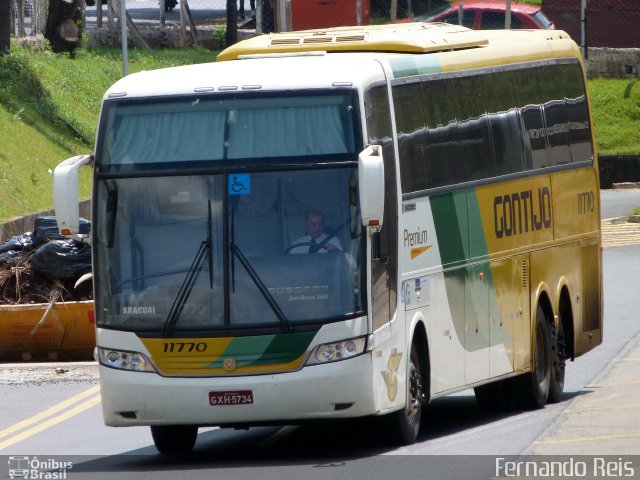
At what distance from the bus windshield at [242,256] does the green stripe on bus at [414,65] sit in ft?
5.11

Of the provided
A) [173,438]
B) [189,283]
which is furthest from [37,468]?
[189,283]

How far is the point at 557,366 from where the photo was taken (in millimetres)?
15594

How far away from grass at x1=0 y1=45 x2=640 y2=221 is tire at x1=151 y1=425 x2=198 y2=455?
10859 mm

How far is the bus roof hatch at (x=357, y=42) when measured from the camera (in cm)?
1313

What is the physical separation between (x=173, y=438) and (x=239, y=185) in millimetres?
2390

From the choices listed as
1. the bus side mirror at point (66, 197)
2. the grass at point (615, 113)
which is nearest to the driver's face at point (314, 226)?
the bus side mirror at point (66, 197)

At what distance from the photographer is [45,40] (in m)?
31.8

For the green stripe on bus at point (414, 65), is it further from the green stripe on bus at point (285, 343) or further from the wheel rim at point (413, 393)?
the green stripe on bus at point (285, 343)

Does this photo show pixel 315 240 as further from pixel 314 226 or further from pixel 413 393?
pixel 413 393

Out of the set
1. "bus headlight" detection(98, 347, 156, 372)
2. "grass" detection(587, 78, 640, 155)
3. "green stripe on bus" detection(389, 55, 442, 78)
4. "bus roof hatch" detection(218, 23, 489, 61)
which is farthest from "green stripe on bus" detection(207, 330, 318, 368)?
"grass" detection(587, 78, 640, 155)

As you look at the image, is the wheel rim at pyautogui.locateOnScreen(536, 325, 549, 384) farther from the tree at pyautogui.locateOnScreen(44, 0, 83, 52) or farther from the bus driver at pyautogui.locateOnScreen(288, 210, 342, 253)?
the tree at pyautogui.locateOnScreen(44, 0, 83, 52)

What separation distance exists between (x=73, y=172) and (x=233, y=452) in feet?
9.11

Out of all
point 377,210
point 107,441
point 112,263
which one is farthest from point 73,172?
point 107,441

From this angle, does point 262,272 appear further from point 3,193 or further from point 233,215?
point 3,193
